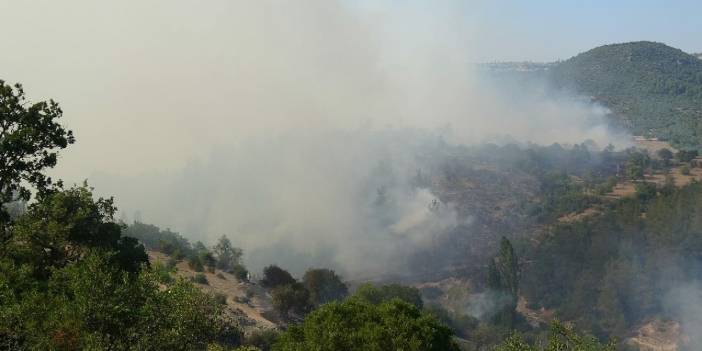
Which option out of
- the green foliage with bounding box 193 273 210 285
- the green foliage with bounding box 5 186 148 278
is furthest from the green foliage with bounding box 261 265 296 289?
the green foliage with bounding box 5 186 148 278

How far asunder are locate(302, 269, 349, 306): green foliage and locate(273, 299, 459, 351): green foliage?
65.7 metres

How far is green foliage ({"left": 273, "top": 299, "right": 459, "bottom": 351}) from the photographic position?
3155 centimetres

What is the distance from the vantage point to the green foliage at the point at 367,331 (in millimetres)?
31547

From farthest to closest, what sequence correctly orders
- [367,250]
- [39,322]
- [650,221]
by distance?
[367,250] → [650,221] → [39,322]

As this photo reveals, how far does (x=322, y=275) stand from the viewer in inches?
4136

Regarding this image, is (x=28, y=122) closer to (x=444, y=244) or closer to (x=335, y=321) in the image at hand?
(x=335, y=321)

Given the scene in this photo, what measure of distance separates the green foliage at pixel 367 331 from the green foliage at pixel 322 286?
65.7 metres

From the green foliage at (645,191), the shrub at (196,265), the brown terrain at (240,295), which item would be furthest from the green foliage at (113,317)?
the green foliage at (645,191)

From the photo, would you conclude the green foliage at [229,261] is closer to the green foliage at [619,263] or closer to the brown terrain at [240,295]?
the brown terrain at [240,295]

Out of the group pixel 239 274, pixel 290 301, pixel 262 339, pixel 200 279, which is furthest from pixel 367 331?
pixel 239 274

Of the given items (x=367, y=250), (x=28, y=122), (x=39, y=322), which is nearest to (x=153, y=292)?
(x=39, y=322)

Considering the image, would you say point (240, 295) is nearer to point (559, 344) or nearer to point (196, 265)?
point (196, 265)

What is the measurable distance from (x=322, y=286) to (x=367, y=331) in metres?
72.1

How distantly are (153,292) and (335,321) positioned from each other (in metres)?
11.0
